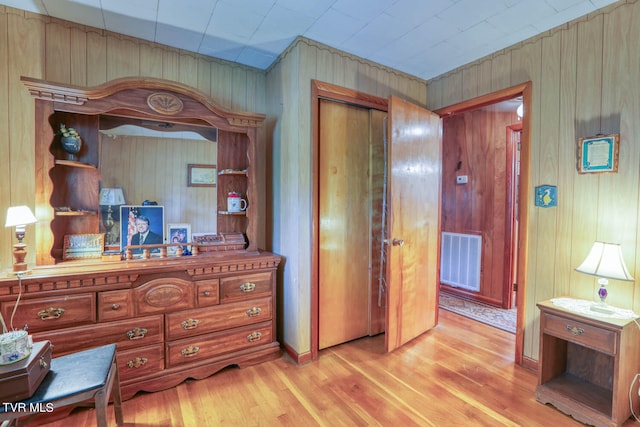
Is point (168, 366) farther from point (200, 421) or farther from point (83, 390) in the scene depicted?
point (83, 390)

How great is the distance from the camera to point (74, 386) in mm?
1350

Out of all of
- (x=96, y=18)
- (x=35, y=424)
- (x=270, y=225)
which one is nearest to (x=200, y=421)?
(x=35, y=424)

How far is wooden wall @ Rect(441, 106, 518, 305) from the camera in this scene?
3750 millimetres

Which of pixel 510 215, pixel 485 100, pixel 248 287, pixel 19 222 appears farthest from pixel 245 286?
pixel 510 215

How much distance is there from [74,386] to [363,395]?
63.6 inches

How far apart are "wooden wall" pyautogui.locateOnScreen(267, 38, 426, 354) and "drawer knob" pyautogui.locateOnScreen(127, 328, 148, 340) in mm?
1056

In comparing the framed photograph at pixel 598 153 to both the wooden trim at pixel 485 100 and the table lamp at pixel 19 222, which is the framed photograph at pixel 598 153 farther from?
the table lamp at pixel 19 222

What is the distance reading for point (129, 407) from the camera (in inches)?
74.1

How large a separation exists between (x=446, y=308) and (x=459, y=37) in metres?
2.94

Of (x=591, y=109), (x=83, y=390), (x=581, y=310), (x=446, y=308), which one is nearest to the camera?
(x=83, y=390)

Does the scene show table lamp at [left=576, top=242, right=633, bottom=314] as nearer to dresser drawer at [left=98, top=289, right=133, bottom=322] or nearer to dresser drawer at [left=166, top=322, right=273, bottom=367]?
dresser drawer at [left=166, top=322, right=273, bottom=367]

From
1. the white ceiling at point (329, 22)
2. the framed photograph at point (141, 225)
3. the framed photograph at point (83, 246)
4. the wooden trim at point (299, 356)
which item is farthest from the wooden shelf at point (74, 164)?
the wooden trim at point (299, 356)

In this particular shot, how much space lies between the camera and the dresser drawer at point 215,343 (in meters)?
2.11

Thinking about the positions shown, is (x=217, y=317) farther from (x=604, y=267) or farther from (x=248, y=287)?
(x=604, y=267)
